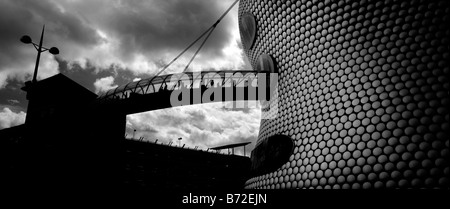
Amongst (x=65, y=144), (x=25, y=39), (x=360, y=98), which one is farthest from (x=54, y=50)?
(x=65, y=144)

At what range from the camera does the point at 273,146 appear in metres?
16.4

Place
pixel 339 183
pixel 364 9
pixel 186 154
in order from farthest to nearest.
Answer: pixel 186 154
pixel 364 9
pixel 339 183

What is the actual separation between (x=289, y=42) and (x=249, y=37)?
4294 millimetres

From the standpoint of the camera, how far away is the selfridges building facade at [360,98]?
11.8m

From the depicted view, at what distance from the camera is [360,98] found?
1343 cm

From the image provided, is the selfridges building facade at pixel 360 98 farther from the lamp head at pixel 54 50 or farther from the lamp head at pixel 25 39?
the lamp head at pixel 25 39

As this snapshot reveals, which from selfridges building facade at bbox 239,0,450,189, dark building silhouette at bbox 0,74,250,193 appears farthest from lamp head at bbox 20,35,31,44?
selfridges building facade at bbox 239,0,450,189

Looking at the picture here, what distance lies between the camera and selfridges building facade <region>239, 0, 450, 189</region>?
1175 centimetres

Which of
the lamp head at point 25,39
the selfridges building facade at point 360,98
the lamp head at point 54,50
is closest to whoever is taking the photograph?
the lamp head at point 25,39

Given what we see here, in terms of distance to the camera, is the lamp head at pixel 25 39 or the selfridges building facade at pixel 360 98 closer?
the lamp head at pixel 25 39

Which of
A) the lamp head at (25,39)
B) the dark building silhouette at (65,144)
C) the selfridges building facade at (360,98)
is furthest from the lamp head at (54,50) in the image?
the selfridges building facade at (360,98)

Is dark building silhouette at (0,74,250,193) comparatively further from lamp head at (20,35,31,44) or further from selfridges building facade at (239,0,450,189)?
selfridges building facade at (239,0,450,189)
